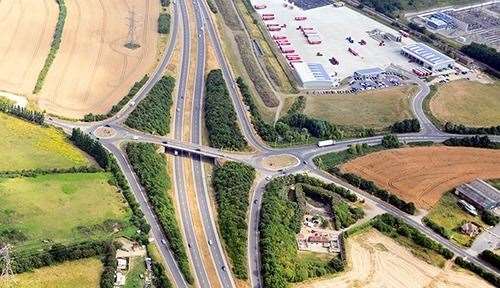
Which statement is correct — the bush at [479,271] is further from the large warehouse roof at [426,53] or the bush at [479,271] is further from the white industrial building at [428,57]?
the large warehouse roof at [426,53]

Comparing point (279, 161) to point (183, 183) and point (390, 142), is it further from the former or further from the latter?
point (390, 142)

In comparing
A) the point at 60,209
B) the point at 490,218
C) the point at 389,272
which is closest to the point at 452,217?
the point at 490,218

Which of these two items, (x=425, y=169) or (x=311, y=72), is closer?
(x=425, y=169)

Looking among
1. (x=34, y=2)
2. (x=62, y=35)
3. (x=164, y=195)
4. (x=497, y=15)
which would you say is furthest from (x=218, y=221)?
(x=497, y=15)

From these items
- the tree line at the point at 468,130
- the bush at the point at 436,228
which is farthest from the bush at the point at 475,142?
the bush at the point at 436,228

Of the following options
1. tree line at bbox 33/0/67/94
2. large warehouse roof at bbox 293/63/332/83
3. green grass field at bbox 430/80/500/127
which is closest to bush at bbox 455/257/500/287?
green grass field at bbox 430/80/500/127

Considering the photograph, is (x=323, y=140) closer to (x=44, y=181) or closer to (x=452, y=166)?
(x=452, y=166)
